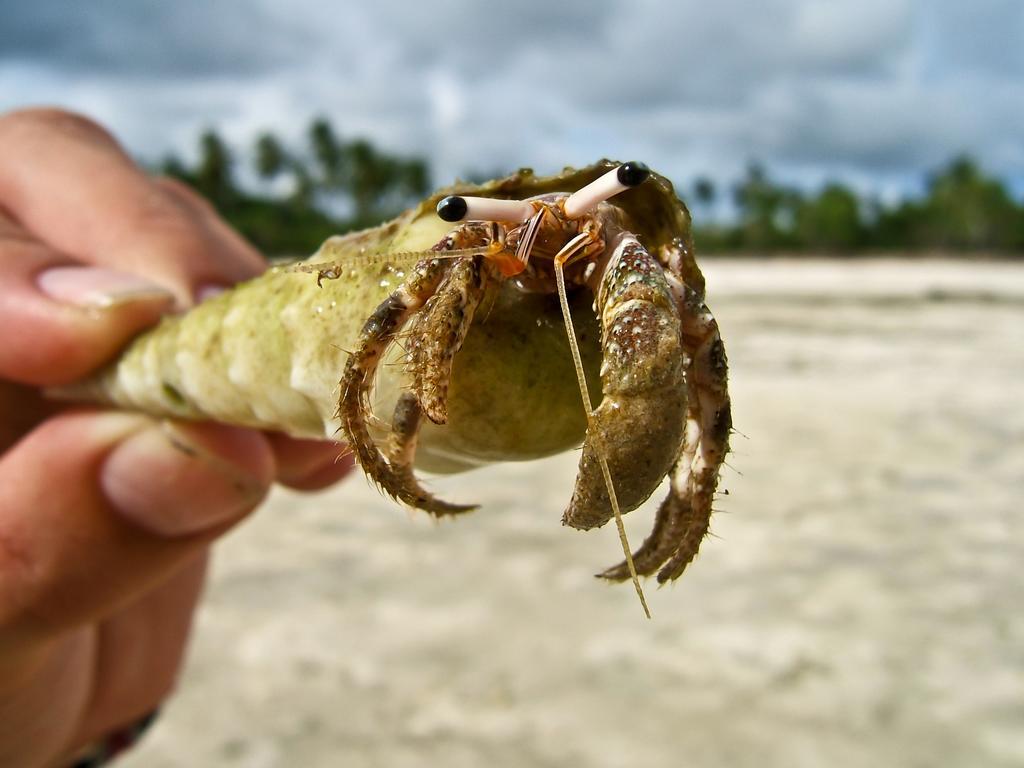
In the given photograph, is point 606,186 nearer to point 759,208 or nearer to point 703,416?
point 703,416

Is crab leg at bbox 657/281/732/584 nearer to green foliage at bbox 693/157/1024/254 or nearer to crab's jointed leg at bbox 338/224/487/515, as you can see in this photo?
crab's jointed leg at bbox 338/224/487/515

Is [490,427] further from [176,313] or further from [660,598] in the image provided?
[660,598]

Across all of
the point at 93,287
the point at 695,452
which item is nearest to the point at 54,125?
the point at 93,287

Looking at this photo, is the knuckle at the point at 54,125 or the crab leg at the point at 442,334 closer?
the crab leg at the point at 442,334

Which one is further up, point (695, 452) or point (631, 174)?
point (631, 174)

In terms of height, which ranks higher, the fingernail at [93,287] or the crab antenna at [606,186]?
the crab antenna at [606,186]

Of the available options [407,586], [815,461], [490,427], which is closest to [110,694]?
[407,586]

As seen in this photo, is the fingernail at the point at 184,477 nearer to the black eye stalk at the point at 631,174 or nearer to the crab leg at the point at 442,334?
the crab leg at the point at 442,334

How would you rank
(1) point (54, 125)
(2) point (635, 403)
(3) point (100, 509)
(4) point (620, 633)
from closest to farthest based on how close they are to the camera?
1. (2) point (635, 403)
2. (3) point (100, 509)
3. (1) point (54, 125)
4. (4) point (620, 633)

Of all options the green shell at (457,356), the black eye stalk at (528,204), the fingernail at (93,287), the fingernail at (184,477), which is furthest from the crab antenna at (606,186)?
the fingernail at (93,287)
